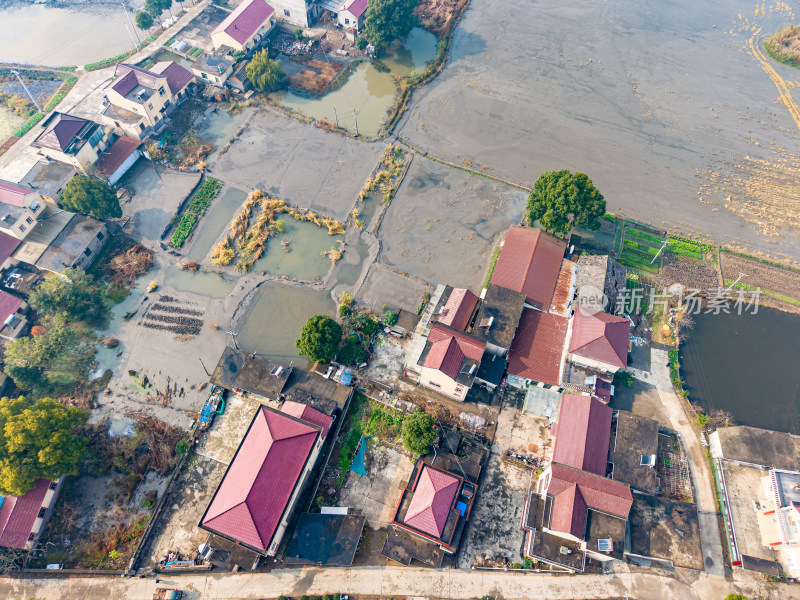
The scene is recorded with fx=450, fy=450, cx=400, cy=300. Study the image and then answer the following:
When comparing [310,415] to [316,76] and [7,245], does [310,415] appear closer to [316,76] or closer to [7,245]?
[7,245]

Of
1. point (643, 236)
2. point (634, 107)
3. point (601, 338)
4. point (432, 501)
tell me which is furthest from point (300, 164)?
point (634, 107)

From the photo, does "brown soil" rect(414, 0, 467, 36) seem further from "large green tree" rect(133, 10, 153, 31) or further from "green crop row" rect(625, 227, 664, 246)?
"green crop row" rect(625, 227, 664, 246)

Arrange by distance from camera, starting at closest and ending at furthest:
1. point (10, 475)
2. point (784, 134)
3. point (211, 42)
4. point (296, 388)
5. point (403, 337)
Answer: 1. point (10, 475)
2. point (296, 388)
3. point (403, 337)
4. point (784, 134)
5. point (211, 42)

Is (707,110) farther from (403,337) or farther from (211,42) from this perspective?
(211,42)

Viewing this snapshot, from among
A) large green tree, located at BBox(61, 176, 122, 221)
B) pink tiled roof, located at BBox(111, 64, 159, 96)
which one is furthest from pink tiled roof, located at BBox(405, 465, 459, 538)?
pink tiled roof, located at BBox(111, 64, 159, 96)

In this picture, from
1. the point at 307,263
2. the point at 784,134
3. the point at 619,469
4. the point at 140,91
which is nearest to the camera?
the point at 619,469

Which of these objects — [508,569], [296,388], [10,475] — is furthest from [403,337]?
[10,475]
